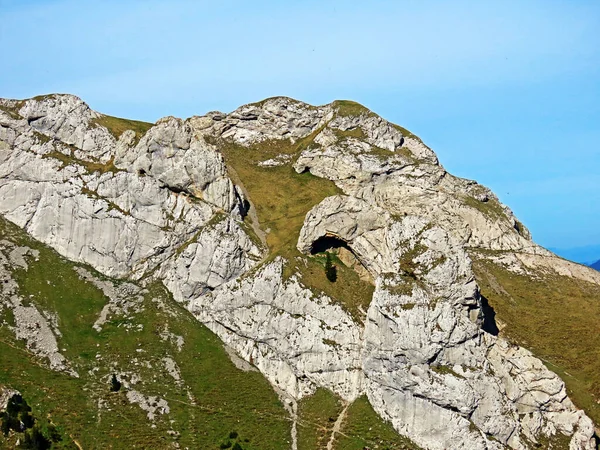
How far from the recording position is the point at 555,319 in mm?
109062

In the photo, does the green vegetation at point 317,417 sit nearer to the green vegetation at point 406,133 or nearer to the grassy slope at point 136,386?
the grassy slope at point 136,386

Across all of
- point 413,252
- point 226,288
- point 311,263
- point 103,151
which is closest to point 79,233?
point 103,151

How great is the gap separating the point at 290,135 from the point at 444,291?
75.8 m

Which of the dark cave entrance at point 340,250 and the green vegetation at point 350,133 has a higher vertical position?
the green vegetation at point 350,133

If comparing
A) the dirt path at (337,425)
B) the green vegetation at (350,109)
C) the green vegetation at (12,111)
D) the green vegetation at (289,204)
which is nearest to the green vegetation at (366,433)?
the dirt path at (337,425)

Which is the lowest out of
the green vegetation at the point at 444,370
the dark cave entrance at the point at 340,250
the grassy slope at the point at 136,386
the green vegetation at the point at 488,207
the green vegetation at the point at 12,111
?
the grassy slope at the point at 136,386

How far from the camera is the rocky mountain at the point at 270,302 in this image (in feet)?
284

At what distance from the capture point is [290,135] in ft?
515

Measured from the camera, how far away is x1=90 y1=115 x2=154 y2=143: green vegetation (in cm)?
13000

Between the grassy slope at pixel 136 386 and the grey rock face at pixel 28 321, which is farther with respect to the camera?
the grey rock face at pixel 28 321

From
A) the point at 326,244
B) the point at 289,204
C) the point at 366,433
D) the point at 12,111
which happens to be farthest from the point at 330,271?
the point at 12,111

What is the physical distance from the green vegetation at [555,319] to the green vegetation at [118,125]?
7688cm

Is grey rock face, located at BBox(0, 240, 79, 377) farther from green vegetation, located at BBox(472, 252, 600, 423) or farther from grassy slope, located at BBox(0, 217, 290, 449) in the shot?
green vegetation, located at BBox(472, 252, 600, 423)

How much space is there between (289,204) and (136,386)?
53686 millimetres
